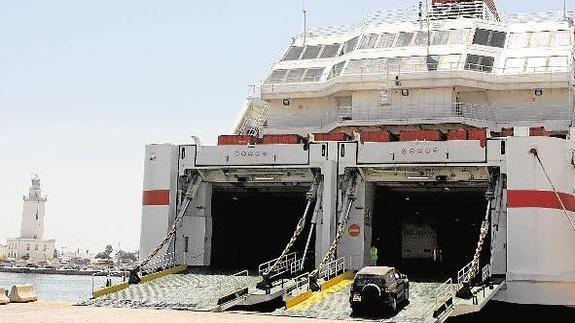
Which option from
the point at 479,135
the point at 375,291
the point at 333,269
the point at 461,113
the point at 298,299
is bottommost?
the point at 298,299

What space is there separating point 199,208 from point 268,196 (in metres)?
5.78

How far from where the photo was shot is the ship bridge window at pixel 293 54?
43.5 meters

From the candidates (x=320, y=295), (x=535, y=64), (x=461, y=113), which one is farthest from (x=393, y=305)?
(x=535, y=64)

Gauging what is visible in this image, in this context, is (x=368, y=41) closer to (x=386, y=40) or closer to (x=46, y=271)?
(x=386, y=40)

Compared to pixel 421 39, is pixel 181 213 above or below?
below

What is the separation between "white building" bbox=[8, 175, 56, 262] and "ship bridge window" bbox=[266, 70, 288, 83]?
16374cm

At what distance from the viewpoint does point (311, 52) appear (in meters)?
43.5

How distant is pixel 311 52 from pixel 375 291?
21.6m

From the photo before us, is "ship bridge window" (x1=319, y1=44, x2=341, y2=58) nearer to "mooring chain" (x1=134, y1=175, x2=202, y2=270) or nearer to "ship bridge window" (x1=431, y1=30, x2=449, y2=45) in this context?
"ship bridge window" (x1=431, y1=30, x2=449, y2=45)

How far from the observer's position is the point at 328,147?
32.4 metres

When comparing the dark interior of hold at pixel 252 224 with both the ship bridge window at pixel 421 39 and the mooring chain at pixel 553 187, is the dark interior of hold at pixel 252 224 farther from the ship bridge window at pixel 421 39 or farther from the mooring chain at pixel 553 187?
the mooring chain at pixel 553 187

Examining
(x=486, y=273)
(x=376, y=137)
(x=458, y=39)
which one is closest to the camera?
(x=486, y=273)

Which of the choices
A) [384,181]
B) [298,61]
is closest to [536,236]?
[384,181]

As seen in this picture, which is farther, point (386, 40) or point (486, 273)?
point (386, 40)
